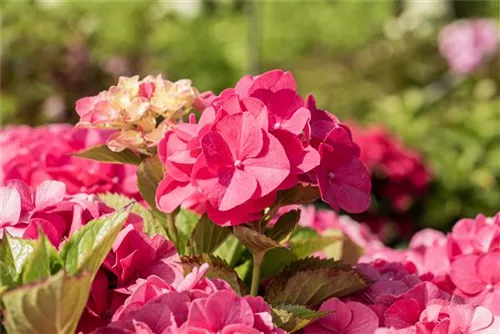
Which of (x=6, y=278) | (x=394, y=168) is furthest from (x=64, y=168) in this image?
(x=394, y=168)

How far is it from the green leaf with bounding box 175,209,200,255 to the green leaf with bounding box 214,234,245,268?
58 millimetres

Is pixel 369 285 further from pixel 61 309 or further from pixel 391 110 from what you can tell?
pixel 391 110

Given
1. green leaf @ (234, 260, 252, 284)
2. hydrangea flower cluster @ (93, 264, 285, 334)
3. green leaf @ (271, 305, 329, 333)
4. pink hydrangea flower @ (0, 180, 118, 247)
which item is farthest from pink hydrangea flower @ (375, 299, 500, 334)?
pink hydrangea flower @ (0, 180, 118, 247)

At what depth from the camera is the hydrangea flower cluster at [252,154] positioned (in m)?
1.12

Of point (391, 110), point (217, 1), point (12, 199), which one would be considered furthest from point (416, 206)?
point (217, 1)

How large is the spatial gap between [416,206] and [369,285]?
2.54 meters

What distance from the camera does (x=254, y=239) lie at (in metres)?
1.15

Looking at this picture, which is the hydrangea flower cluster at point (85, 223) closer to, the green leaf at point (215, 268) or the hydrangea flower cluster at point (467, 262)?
the green leaf at point (215, 268)

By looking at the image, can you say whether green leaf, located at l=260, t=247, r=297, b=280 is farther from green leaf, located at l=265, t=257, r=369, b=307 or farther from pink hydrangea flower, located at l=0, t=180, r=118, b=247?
pink hydrangea flower, located at l=0, t=180, r=118, b=247

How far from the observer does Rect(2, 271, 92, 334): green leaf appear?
0.87m

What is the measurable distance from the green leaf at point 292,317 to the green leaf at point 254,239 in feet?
0.29

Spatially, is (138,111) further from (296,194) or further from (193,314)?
(193,314)

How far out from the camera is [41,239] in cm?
94

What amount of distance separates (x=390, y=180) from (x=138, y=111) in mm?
2443
